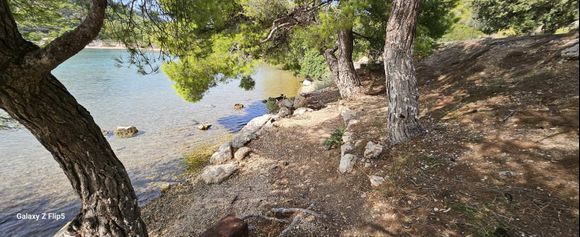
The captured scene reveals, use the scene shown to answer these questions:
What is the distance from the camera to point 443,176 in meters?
3.45

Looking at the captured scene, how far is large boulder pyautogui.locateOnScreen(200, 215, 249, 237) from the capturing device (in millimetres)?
3146

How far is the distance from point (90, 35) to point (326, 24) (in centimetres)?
434

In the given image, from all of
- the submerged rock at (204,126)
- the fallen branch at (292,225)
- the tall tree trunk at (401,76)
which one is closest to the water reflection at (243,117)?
the submerged rock at (204,126)

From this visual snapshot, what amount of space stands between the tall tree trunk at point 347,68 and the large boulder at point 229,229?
20.1 feet

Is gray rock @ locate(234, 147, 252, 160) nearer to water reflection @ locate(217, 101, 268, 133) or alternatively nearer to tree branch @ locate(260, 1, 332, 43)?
tree branch @ locate(260, 1, 332, 43)

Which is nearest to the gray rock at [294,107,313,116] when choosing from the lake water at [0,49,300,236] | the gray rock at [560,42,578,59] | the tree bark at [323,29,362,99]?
the tree bark at [323,29,362,99]

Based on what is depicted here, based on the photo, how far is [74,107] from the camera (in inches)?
98.4

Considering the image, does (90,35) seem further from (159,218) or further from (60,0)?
(159,218)

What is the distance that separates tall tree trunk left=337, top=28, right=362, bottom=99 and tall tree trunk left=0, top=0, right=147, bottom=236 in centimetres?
694

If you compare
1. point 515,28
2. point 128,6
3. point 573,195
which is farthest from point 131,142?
point 515,28

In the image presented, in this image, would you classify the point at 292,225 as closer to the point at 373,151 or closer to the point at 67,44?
the point at 373,151

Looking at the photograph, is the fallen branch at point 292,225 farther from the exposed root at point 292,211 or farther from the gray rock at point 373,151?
the gray rock at point 373,151

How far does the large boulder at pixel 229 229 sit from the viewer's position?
3146 millimetres

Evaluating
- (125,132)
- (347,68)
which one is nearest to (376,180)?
(347,68)
